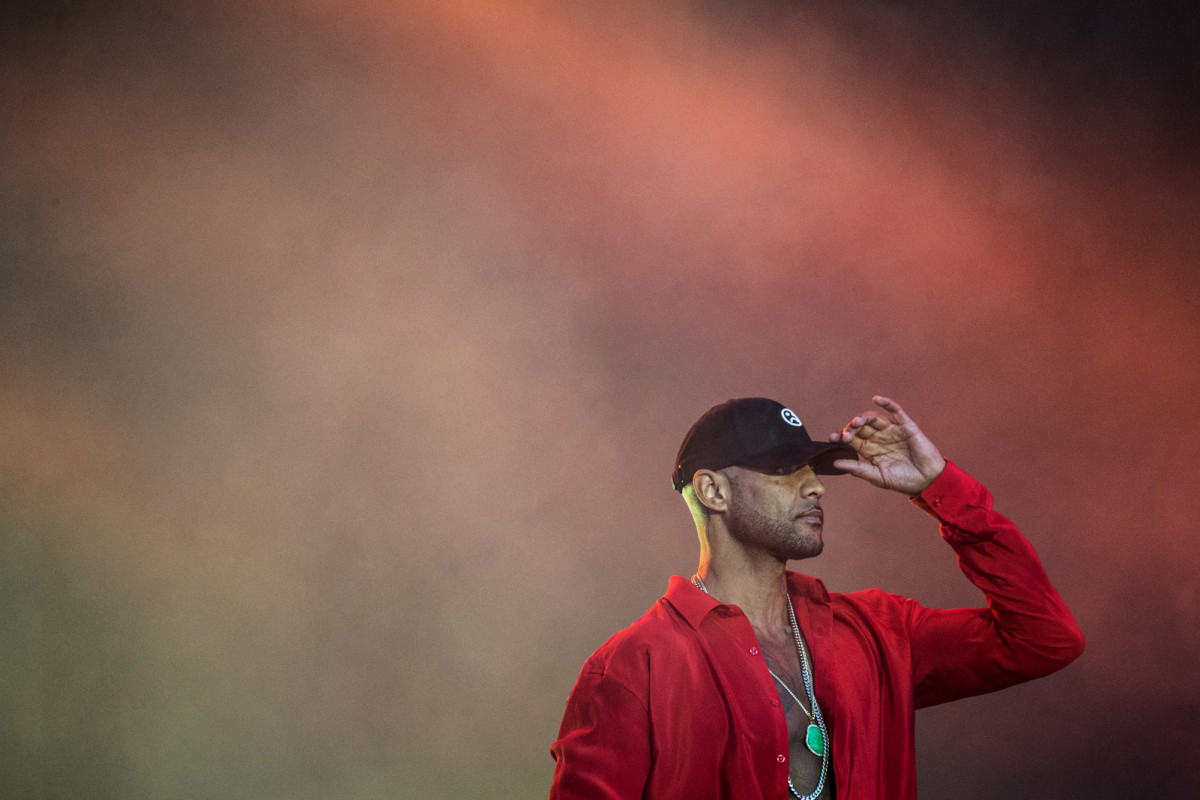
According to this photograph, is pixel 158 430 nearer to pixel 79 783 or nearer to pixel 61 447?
pixel 61 447

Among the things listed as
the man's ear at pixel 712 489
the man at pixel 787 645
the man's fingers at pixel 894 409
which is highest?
the man's fingers at pixel 894 409

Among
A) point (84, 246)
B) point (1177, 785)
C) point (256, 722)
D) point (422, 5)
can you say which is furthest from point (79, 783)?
point (1177, 785)

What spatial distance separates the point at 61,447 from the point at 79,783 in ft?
3.59

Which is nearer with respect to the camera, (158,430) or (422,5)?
(158,430)

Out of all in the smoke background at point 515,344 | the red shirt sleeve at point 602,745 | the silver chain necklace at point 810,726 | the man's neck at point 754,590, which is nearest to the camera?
the red shirt sleeve at point 602,745

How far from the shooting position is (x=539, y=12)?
345 centimetres

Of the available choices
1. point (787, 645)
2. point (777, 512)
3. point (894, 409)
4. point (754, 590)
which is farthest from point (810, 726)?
point (894, 409)

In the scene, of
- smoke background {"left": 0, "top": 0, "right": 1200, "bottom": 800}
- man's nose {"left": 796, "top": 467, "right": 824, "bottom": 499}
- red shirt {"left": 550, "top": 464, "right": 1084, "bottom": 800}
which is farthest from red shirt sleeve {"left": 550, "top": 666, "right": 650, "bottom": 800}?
smoke background {"left": 0, "top": 0, "right": 1200, "bottom": 800}

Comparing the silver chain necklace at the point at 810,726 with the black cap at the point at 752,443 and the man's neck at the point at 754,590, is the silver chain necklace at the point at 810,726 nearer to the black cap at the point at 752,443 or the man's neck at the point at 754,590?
the man's neck at the point at 754,590

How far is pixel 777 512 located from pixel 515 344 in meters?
1.52

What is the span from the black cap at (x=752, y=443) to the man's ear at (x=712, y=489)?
0.06 feet

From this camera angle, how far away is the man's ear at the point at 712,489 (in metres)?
2.10

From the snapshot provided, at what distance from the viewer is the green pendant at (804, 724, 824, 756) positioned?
192cm

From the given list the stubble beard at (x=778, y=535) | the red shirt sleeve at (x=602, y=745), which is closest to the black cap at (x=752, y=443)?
the stubble beard at (x=778, y=535)
